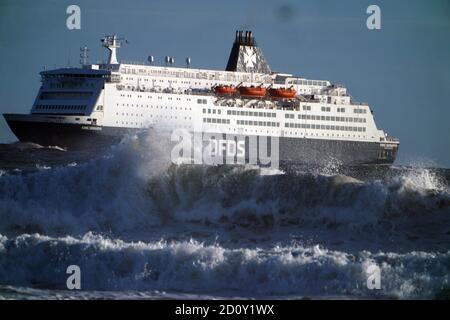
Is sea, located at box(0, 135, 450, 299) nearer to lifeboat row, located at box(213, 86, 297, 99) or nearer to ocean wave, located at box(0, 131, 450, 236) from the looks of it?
ocean wave, located at box(0, 131, 450, 236)

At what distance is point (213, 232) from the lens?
97.8ft

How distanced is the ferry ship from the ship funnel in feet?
0.29

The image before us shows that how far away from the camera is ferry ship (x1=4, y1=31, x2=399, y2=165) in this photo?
2766 inches

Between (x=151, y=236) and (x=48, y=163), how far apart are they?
24.8 meters

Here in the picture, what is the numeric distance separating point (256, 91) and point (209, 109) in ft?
17.9

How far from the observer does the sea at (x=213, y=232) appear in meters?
23.2

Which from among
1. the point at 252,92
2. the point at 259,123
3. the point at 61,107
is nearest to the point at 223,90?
the point at 252,92

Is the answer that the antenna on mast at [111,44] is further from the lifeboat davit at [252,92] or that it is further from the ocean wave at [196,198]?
the ocean wave at [196,198]

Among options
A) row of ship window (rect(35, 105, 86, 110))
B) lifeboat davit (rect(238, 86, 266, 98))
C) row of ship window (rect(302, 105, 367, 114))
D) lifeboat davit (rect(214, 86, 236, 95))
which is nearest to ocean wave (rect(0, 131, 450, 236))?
row of ship window (rect(35, 105, 86, 110))

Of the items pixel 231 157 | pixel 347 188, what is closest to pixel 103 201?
pixel 347 188

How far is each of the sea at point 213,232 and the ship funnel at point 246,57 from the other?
52.3 m

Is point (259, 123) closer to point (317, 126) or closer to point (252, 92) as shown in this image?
point (252, 92)
